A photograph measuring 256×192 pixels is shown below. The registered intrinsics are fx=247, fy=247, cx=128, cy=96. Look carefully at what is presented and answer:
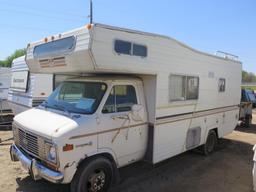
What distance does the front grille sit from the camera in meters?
4.21

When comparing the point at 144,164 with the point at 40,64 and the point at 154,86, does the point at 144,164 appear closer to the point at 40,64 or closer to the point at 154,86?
the point at 154,86

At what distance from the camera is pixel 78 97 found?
468cm

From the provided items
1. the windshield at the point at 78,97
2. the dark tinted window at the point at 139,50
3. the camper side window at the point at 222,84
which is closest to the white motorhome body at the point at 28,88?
the windshield at the point at 78,97

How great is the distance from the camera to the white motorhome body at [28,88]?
873 cm

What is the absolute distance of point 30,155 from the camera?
445 cm

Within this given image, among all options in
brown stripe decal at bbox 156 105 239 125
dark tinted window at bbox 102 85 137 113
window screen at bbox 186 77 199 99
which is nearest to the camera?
dark tinted window at bbox 102 85 137 113

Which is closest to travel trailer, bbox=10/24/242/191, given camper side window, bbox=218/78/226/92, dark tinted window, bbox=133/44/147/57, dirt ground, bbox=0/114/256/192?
dark tinted window, bbox=133/44/147/57

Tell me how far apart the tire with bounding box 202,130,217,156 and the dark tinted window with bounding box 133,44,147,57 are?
12.6 feet

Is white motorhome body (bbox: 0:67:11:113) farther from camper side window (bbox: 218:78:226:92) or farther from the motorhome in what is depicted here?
camper side window (bbox: 218:78:226:92)

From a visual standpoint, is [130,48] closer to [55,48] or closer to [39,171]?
[55,48]

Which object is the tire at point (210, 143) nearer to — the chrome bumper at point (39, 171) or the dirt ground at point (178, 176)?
the dirt ground at point (178, 176)

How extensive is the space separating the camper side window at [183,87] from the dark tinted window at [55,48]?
244 centimetres

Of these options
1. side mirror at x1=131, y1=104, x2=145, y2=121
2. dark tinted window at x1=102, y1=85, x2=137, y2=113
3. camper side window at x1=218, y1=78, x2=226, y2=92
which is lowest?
side mirror at x1=131, y1=104, x2=145, y2=121

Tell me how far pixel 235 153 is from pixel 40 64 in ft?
20.9
